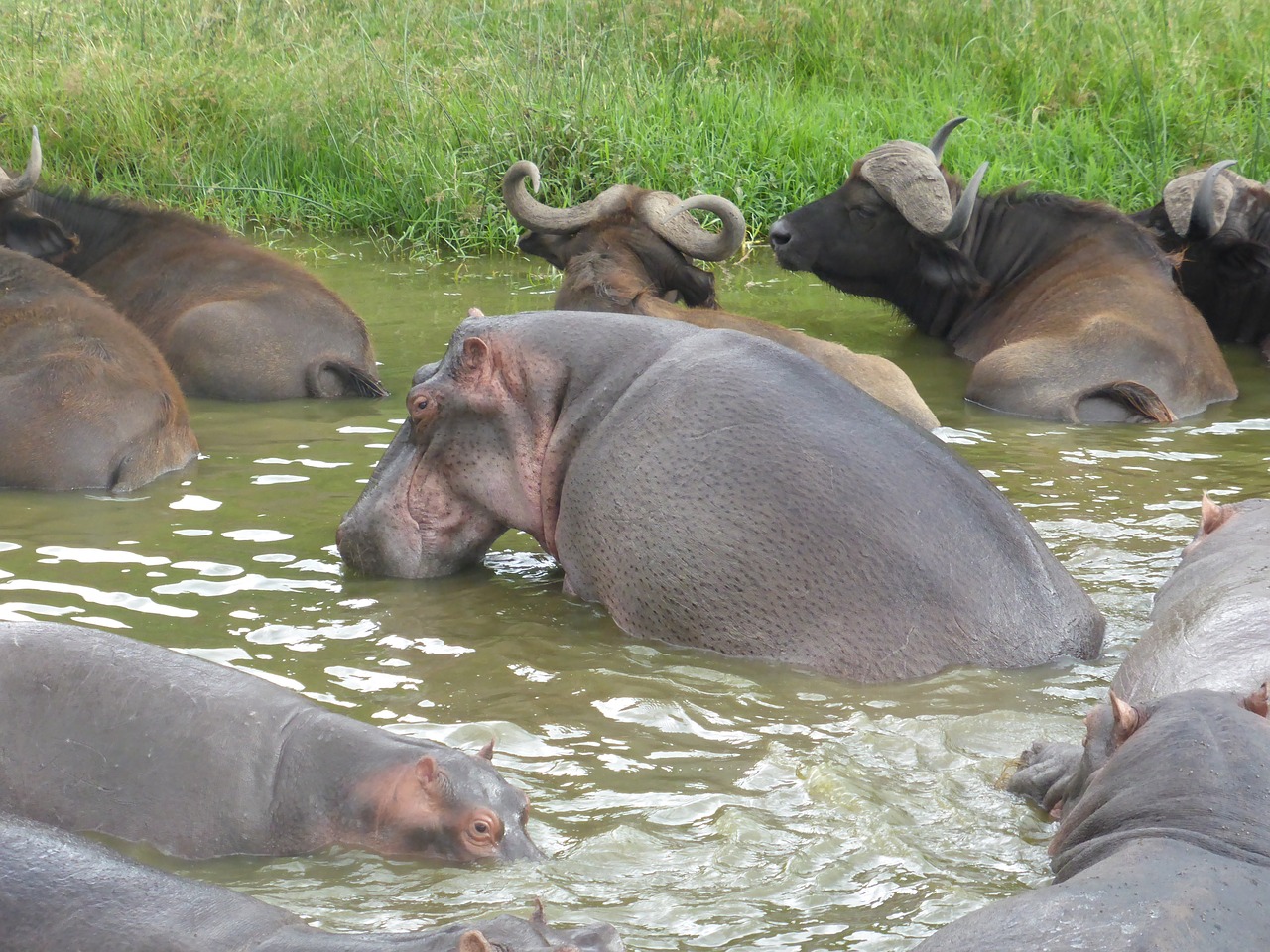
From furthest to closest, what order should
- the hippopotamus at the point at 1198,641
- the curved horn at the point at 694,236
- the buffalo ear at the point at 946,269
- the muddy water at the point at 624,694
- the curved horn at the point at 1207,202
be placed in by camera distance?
1. the buffalo ear at the point at 946,269
2. the curved horn at the point at 1207,202
3. the curved horn at the point at 694,236
4. the hippopotamus at the point at 1198,641
5. the muddy water at the point at 624,694

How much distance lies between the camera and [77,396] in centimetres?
739

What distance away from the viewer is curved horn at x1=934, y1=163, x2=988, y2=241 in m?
9.91

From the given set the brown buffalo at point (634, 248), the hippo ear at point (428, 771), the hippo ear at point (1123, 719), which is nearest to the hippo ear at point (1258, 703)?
the hippo ear at point (1123, 719)

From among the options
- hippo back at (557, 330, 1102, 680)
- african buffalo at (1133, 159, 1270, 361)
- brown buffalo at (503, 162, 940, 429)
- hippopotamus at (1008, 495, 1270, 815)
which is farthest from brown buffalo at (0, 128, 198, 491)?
african buffalo at (1133, 159, 1270, 361)

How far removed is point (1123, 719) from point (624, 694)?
5.61 feet

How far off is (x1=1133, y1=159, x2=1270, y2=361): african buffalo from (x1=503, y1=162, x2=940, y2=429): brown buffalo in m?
2.46

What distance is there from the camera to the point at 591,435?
5914mm

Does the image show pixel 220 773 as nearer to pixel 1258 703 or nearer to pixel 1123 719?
pixel 1123 719

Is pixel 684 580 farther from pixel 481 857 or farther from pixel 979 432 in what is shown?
pixel 979 432

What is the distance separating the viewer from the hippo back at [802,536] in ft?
17.5

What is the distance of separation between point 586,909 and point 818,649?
5.33 ft

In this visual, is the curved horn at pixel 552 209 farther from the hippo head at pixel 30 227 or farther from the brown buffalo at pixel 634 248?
the hippo head at pixel 30 227

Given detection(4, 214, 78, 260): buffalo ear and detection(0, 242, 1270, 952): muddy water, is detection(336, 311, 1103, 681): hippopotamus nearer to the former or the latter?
detection(0, 242, 1270, 952): muddy water

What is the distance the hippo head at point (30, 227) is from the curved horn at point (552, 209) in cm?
233
